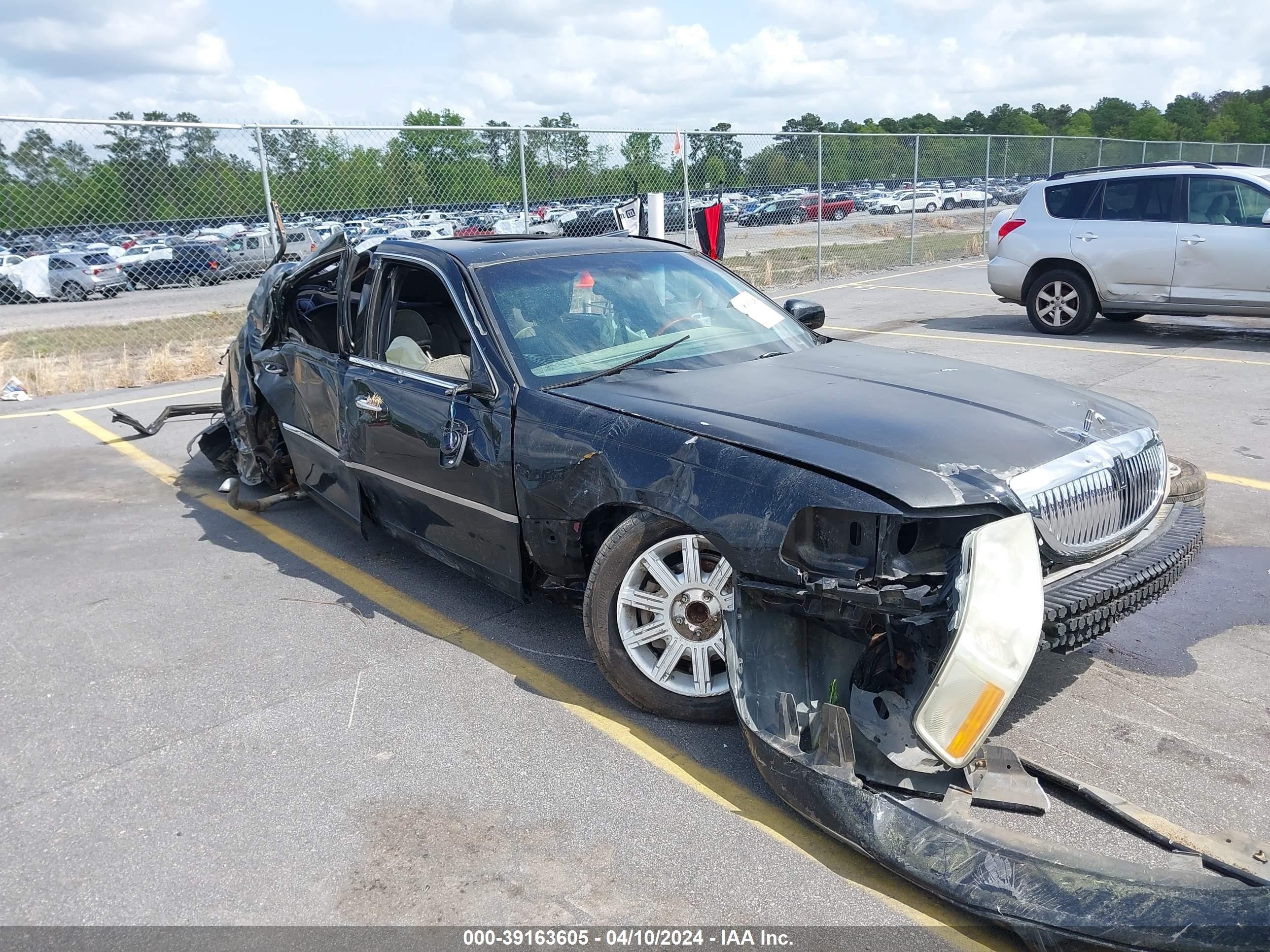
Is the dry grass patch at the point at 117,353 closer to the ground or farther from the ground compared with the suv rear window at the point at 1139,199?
closer to the ground

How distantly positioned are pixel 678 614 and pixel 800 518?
67 centimetres

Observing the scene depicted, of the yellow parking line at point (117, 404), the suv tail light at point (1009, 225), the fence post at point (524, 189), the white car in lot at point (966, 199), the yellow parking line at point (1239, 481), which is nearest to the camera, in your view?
the yellow parking line at point (1239, 481)

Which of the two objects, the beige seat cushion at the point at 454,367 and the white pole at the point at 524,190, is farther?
the white pole at the point at 524,190

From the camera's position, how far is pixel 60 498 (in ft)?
21.9

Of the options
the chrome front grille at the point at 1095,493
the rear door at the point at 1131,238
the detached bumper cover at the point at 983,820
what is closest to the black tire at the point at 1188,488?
the chrome front grille at the point at 1095,493

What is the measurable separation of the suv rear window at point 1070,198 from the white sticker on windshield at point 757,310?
25.2ft

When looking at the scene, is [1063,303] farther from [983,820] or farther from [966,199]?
→ [966,199]

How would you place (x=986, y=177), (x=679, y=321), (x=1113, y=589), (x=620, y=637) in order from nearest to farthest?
(x=1113, y=589) → (x=620, y=637) → (x=679, y=321) → (x=986, y=177)

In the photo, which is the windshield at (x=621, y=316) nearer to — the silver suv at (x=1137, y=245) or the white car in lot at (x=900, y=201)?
the silver suv at (x=1137, y=245)

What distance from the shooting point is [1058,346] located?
35.3 ft

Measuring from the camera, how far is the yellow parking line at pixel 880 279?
16859 mm

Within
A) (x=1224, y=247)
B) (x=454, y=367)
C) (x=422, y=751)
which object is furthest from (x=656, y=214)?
(x=422, y=751)

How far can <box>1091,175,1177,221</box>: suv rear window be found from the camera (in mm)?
10555

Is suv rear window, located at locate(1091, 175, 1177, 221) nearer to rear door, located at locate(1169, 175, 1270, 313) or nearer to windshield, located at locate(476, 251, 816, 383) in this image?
rear door, located at locate(1169, 175, 1270, 313)
